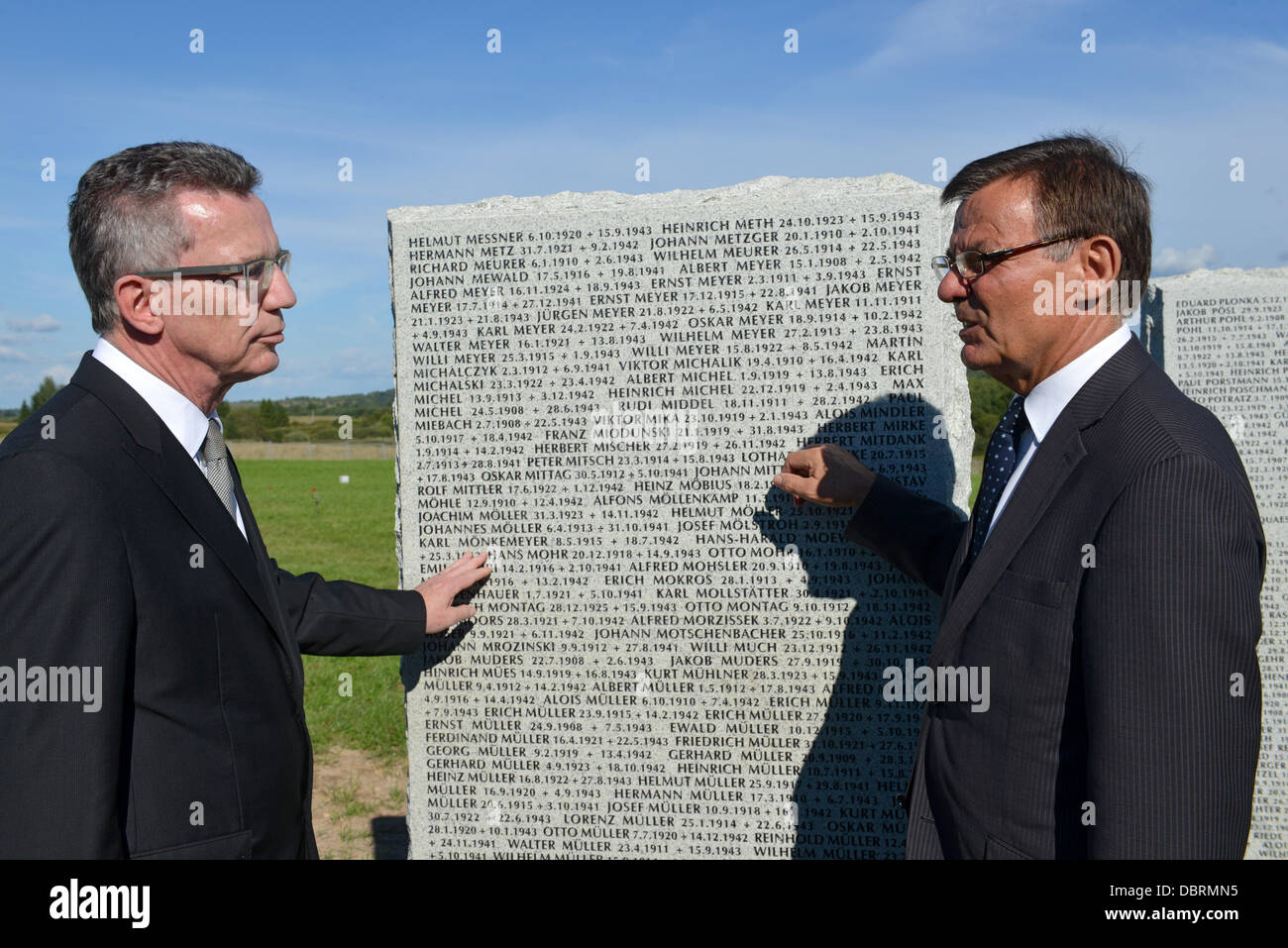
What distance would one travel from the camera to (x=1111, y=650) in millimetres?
1688

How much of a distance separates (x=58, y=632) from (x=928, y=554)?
7.52 ft

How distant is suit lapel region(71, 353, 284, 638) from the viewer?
2029mm

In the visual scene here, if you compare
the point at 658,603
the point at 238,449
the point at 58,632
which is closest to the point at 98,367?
the point at 58,632

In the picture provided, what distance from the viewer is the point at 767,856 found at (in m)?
3.28

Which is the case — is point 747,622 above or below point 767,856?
above

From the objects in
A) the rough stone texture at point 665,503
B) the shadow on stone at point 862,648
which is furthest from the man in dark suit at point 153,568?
the shadow on stone at point 862,648

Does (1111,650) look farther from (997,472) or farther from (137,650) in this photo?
(137,650)

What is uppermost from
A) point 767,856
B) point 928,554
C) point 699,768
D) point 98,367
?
point 98,367

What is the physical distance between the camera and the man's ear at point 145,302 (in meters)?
2.14

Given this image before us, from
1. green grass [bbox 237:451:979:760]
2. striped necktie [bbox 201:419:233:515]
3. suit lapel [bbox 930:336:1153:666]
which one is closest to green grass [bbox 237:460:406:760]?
green grass [bbox 237:451:979:760]

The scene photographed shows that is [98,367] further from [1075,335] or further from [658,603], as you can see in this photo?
[1075,335]

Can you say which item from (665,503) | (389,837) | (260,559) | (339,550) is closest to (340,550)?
(339,550)

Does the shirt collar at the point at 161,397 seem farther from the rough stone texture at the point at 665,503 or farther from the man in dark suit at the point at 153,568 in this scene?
the rough stone texture at the point at 665,503

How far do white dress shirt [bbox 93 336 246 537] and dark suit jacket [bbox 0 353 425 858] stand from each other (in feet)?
0.22
